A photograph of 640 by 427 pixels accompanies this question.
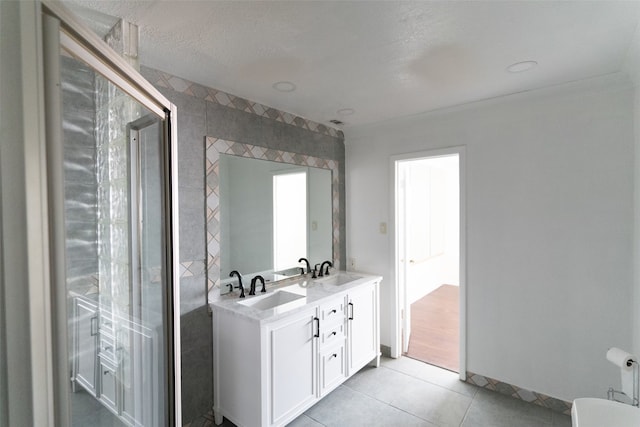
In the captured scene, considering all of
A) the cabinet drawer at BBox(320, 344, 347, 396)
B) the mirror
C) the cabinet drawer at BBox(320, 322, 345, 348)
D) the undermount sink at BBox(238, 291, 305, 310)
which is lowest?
the cabinet drawer at BBox(320, 344, 347, 396)

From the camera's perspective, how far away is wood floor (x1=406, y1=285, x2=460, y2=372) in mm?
3041

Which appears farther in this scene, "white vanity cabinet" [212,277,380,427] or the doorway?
the doorway

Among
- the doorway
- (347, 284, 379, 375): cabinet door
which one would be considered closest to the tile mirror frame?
(347, 284, 379, 375): cabinet door

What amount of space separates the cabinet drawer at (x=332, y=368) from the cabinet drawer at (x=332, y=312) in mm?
223

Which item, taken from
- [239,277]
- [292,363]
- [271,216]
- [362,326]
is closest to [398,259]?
[362,326]

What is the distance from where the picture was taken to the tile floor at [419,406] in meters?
2.11

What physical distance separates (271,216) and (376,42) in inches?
64.2

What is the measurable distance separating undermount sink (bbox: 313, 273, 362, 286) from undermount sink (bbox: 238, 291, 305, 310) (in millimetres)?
471

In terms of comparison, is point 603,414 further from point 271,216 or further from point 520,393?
point 271,216

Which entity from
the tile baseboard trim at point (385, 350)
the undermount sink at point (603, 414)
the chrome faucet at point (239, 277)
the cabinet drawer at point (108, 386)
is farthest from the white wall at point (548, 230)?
the cabinet drawer at point (108, 386)

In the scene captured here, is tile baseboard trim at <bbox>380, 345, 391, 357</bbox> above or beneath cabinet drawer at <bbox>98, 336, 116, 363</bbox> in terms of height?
beneath

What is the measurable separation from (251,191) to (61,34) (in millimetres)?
1800

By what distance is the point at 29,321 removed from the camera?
56 cm

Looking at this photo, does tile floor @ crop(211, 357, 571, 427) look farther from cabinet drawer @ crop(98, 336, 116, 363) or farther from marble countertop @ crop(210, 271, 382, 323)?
cabinet drawer @ crop(98, 336, 116, 363)
